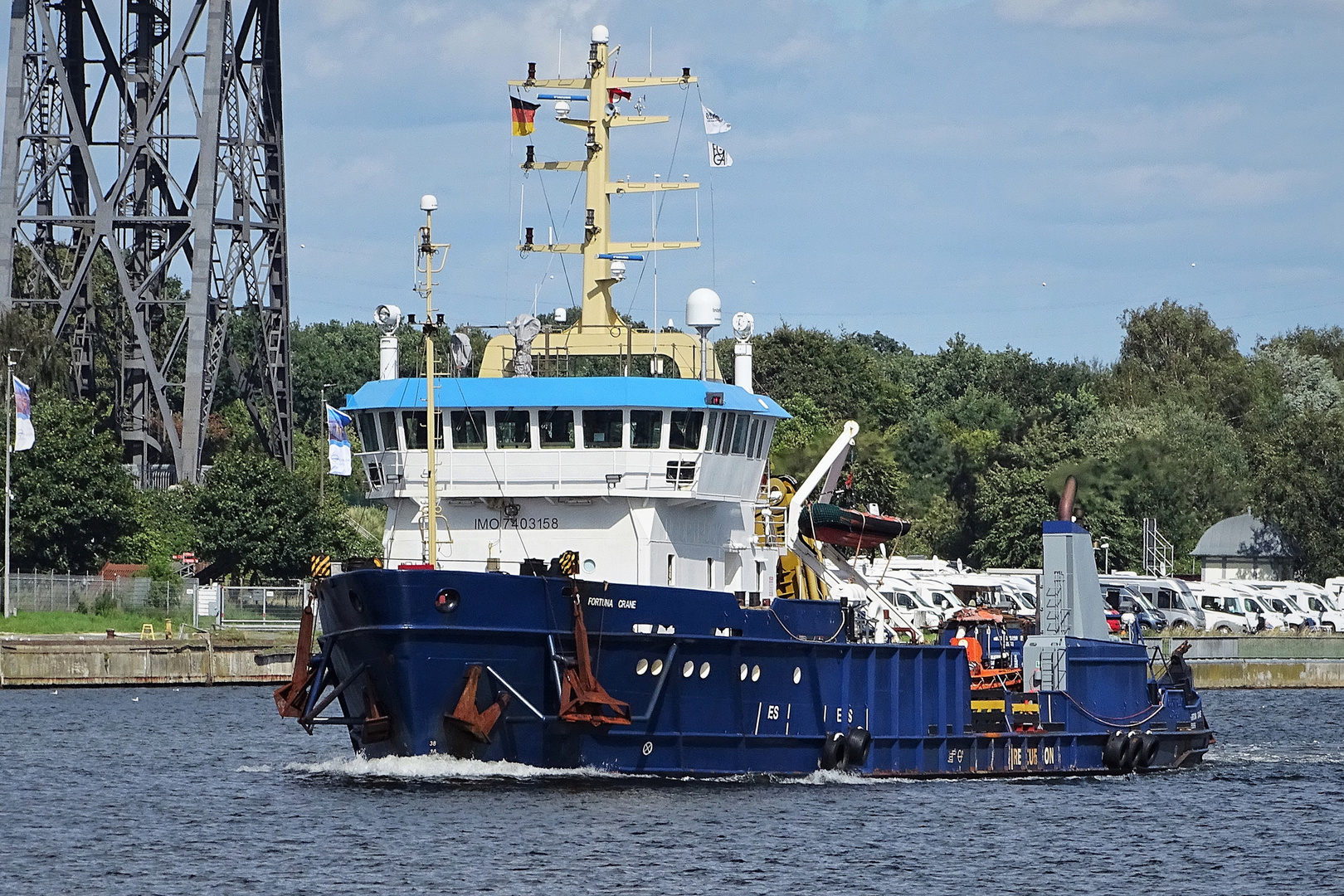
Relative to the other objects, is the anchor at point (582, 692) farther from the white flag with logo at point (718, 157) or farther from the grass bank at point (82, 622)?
the grass bank at point (82, 622)

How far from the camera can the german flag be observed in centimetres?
3384

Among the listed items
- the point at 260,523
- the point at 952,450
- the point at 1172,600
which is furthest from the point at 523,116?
the point at 952,450

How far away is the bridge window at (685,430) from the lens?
31109mm

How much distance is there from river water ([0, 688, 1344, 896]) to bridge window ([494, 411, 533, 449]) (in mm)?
5071

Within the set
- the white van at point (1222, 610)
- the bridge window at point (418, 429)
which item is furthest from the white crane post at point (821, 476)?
the white van at point (1222, 610)

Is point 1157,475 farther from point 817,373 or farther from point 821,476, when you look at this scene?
point 821,476

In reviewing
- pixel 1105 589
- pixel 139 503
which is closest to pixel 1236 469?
pixel 1105 589

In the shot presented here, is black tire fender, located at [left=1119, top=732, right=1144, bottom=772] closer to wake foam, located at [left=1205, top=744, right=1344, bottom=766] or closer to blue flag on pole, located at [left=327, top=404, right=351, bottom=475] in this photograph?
wake foam, located at [left=1205, top=744, right=1344, bottom=766]

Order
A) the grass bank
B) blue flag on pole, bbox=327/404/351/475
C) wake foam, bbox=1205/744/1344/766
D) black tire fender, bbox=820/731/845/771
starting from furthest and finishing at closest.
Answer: the grass bank
blue flag on pole, bbox=327/404/351/475
wake foam, bbox=1205/744/1344/766
black tire fender, bbox=820/731/845/771

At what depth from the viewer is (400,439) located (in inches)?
1235

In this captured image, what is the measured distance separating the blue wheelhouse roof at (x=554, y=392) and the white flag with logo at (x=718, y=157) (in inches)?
207

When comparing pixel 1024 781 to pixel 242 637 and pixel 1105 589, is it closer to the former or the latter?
pixel 242 637

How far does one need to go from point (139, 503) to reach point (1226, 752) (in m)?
35.7

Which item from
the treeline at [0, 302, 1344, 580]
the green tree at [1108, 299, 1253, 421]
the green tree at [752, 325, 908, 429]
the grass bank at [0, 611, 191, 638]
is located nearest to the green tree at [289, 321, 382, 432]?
the treeline at [0, 302, 1344, 580]
